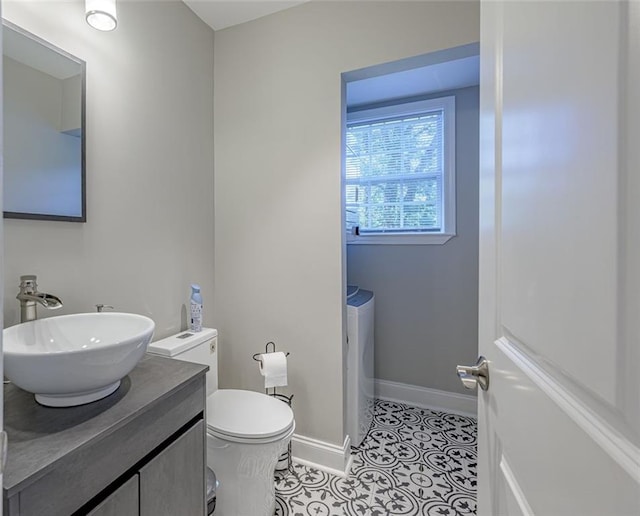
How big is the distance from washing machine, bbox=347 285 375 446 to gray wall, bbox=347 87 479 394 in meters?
0.45

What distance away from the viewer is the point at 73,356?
70 cm

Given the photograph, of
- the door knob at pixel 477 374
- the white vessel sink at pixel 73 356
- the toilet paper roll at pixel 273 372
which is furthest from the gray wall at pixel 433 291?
the white vessel sink at pixel 73 356

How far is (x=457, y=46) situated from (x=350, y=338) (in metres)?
1.61

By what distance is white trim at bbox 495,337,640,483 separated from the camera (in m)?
0.30

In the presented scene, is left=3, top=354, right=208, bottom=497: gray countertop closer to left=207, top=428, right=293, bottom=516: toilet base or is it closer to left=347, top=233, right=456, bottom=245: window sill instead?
left=207, top=428, right=293, bottom=516: toilet base

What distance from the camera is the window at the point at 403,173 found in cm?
236

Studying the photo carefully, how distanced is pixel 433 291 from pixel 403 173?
968 mm

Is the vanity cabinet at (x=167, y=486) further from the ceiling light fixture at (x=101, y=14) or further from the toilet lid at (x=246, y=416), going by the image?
the ceiling light fixture at (x=101, y=14)

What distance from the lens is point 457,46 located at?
1467mm

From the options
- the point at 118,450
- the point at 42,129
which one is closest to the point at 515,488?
the point at 118,450

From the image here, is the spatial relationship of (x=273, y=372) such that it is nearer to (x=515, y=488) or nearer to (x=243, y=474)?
(x=243, y=474)

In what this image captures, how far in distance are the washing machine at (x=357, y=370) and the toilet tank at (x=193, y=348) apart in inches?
30.9

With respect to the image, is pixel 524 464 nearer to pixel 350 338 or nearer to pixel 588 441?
pixel 588 441

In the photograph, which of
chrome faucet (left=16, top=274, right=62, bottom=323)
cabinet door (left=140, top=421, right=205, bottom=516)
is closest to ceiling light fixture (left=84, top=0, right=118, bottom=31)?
chrome faucet (left=16, top=274, right=62, bottom=323)
